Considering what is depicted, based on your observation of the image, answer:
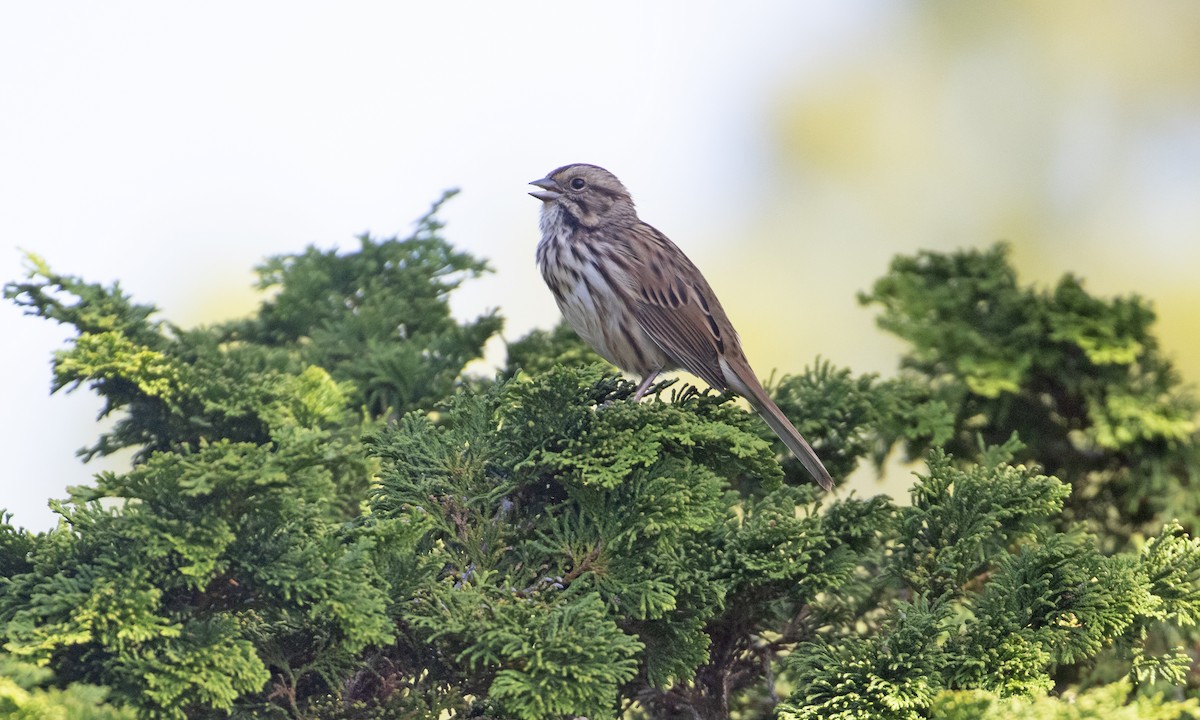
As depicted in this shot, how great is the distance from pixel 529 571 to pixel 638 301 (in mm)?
1818

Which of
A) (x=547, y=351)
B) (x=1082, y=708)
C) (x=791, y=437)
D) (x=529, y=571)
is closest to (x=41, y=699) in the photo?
(x=529, y=571)

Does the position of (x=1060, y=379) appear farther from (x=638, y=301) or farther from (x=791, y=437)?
(x=638, y=301)

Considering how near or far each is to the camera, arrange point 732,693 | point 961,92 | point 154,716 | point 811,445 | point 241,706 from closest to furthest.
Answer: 1. point 154,716
2. point 241,706
3. point 732,693
4. point 811,445
5. point 961,92

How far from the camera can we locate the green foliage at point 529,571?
7.97 ft

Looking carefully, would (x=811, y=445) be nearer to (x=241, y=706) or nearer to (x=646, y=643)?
(x=646, y=643)

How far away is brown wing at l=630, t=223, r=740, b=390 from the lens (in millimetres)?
4285

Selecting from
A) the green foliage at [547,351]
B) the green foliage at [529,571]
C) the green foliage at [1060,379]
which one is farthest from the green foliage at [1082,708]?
the green foliage at [547,351]

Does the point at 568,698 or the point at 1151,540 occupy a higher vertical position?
the point at 1151,540

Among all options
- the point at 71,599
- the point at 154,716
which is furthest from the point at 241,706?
the point at 71,599

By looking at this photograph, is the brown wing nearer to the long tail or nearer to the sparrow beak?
the long tail

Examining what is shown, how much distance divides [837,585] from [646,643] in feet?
1.55

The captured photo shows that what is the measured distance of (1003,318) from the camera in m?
4.56

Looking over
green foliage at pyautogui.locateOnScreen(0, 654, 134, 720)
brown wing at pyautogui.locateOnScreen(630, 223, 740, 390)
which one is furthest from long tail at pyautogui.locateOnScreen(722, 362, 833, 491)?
green foliage at pyautogui.locateOnScreen(0, 654, 134, 720)

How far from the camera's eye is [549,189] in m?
4.98
